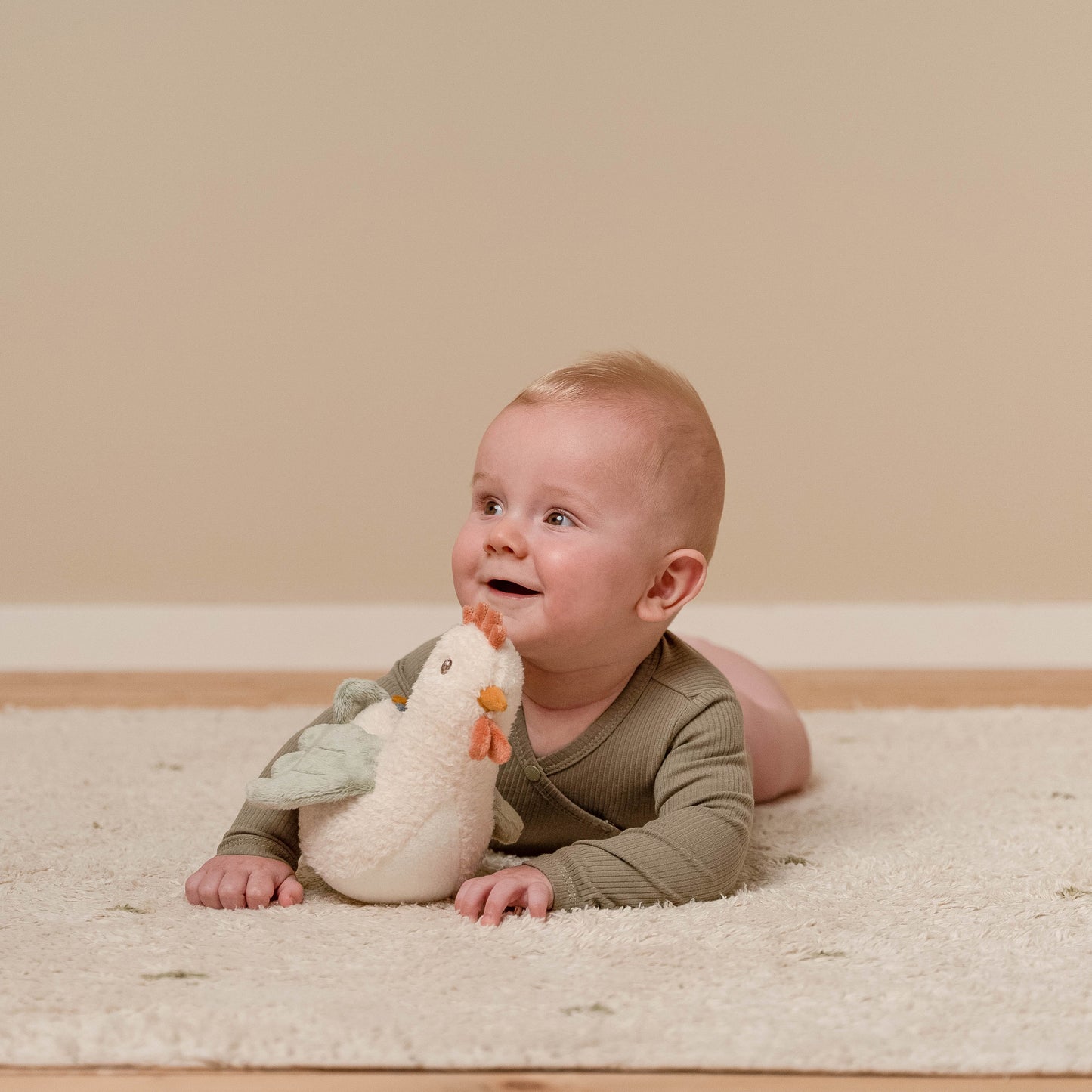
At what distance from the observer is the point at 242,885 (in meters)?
0.87

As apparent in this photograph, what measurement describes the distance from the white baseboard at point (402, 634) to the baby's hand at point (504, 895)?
1236 millimetres

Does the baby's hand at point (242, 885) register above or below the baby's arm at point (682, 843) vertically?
below

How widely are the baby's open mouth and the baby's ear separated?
0.09 m

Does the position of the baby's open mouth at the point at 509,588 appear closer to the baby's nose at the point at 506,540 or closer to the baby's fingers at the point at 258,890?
the baby's nose at the point at 506,540

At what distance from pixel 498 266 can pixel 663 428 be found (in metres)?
1.13

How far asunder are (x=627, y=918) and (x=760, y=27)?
157 cm

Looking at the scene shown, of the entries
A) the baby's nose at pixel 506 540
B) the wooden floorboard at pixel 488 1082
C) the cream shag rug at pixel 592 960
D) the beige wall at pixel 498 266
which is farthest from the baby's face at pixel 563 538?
the beige wall at pixel 498 266

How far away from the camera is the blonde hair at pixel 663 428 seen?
0.96 meters

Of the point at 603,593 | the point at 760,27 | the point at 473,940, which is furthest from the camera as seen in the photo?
the point at 760,27

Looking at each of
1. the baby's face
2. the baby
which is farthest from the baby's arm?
the baby's face

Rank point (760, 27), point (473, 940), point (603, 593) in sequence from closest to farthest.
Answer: point (473, 940) → point (603, 593) → point (760, 27)

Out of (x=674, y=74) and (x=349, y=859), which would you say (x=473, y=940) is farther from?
(x=674, y=74)

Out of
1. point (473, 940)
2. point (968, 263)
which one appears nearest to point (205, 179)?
point (968, 263)

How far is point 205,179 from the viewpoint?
201cm
